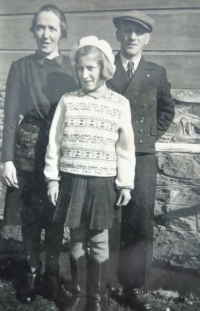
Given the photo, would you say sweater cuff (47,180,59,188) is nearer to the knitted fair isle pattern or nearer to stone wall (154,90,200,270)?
the knitted fair isle pattern

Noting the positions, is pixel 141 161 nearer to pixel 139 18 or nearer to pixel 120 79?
pixel 120 79

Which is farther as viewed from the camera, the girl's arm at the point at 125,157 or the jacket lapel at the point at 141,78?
the jacket lapel at the point at 141,78

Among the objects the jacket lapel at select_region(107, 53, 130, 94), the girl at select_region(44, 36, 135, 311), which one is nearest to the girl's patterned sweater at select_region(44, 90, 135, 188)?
the girl at select_region(44, 36, 135, 311)

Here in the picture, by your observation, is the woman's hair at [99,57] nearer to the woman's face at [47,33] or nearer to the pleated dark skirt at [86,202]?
the woman's face at [47,33]

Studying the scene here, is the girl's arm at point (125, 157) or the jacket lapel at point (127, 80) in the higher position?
the jacket lapel at point (127, 80)

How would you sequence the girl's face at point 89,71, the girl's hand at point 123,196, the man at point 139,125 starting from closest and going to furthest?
the girl's face at point 89,71 < the girl's hand at point 123,196 < the man at point 139,125

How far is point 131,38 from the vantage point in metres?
1.91

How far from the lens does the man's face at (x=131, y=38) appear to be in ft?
6.26

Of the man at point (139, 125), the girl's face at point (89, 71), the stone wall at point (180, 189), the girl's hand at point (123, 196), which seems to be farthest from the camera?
the stone wall at point (180, 189)

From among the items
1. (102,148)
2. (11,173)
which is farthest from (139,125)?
(11,173)

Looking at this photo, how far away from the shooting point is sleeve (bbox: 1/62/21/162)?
197cm

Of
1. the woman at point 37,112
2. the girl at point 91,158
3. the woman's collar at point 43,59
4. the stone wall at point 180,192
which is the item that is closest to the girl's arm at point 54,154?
the girl at point 91,158

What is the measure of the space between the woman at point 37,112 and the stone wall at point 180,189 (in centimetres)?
38

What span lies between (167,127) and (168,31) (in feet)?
1.79
